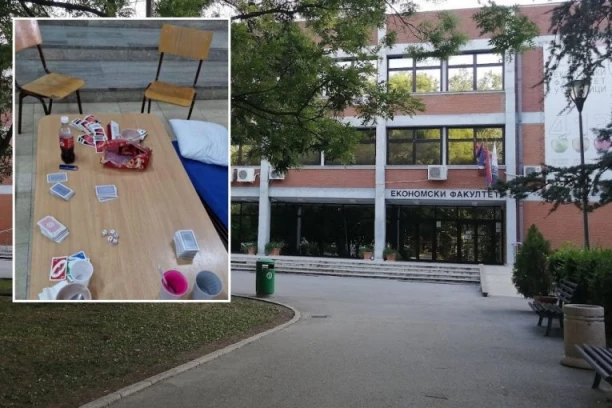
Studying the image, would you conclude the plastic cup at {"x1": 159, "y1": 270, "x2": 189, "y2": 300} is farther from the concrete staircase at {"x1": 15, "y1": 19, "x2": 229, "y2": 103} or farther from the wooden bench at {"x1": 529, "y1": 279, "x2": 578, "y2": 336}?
the wooden bench at {"x1": 529, "y1": 279, "x2": 578, "y2": 336}

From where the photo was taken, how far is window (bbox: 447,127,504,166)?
27928mm

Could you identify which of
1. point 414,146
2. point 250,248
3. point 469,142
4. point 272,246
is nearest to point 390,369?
point 469,142

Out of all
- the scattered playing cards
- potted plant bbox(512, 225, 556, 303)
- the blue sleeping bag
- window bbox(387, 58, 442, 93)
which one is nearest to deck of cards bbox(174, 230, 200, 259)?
the blue sleeping bag

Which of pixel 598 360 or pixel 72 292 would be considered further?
pixel 598 360

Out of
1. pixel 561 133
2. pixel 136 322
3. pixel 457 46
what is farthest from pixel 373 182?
pixel 136 322

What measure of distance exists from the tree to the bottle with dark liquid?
7.09 metres

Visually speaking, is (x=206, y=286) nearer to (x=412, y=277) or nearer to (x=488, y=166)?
(x=412, y=277)

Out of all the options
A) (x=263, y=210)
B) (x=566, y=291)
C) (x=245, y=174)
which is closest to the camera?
(x=566, y=291)

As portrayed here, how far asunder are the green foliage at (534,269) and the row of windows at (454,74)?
1527cm

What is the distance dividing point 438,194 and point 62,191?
25.8 m

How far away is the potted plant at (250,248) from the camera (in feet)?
101

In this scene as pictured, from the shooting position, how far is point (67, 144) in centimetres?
375

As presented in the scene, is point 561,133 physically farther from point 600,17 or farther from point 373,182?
point 600,17

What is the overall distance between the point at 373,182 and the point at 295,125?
19205 millimetres
